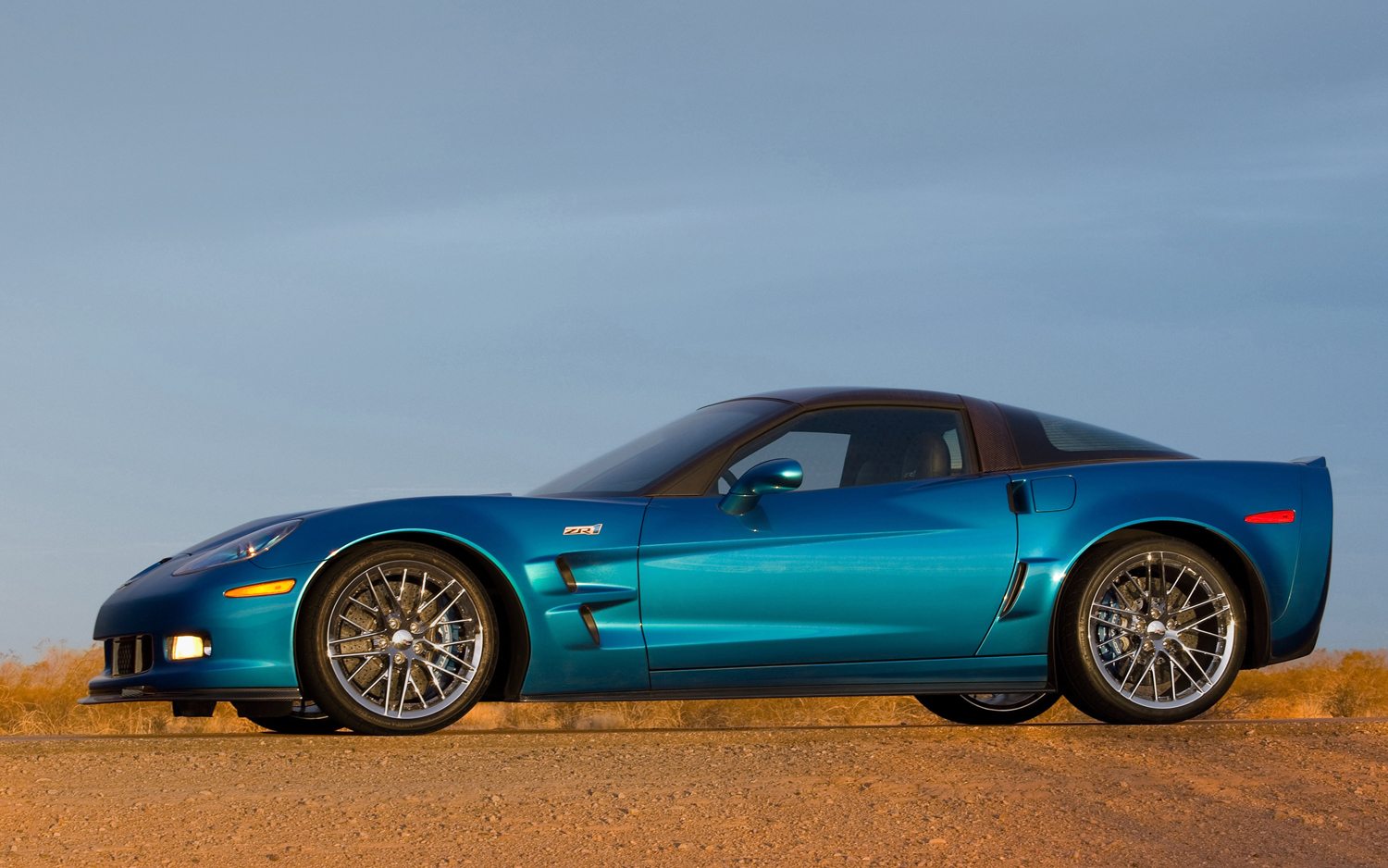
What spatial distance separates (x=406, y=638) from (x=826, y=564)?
1727 mm

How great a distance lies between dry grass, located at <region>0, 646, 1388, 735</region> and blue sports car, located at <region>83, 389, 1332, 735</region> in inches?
186

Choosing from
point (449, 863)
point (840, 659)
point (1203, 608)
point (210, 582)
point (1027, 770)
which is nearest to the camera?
point (449, 863)

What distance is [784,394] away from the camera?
24.0 ft

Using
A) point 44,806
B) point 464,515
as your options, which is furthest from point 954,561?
point 44,806

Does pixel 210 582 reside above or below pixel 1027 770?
above

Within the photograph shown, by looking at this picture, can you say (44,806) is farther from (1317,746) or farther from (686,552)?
(1317,746)

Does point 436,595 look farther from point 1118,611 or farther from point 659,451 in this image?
point 1118,611

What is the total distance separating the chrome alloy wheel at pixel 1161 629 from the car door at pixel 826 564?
0.60 m

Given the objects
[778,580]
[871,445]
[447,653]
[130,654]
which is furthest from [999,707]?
[130,654]

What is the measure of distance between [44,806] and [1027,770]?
327 centimetres

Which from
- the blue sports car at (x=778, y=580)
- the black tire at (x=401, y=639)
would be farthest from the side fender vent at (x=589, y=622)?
the black tire at (x=401, y=639)

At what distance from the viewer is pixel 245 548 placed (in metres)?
6.25

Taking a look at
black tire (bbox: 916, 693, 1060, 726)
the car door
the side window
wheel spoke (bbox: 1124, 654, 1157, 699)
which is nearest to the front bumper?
the car door

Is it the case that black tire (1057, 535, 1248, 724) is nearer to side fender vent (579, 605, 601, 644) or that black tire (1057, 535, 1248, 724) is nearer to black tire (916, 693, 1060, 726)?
black tire (916, 693, 1060, 726)
